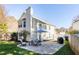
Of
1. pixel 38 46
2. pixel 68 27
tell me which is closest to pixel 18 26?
pixel 38 46

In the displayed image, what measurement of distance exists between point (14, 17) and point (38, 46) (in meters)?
0.59

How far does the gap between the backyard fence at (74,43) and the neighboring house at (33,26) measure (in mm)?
268

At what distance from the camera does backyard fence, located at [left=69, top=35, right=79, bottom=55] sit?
3.26 metres

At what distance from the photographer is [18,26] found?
133 inches

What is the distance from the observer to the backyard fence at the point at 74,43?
326 cm

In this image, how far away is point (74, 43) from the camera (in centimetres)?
332

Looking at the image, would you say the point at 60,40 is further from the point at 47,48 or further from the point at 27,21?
the point at 27,21

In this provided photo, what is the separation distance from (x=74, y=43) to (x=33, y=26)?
0.69 m

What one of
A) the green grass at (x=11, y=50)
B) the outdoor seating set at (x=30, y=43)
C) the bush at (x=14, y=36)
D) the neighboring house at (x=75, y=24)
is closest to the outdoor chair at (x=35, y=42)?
the outdoor seating set at (x=30, y=43)

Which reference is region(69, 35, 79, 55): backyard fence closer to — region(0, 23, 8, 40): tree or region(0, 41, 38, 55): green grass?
region(0, 41, 38, 55): green grass

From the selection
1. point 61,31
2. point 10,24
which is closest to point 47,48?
point 61,31

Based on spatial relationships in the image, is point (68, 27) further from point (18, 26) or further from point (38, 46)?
point (18, 26)

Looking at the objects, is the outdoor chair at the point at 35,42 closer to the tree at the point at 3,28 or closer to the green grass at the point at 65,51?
the green grass at the point at 65,51
